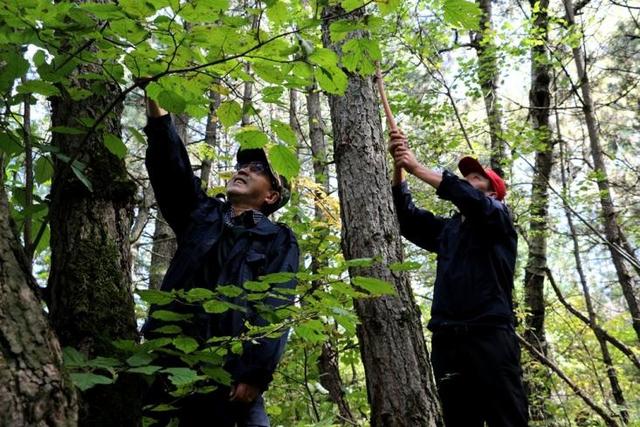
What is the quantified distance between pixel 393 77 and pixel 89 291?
6656mm

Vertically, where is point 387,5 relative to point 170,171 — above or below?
above

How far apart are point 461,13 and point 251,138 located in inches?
28.3

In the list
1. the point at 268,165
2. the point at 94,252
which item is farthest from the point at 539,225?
the point at 94,252

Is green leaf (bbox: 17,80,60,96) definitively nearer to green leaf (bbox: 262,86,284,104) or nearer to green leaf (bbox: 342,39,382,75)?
green leaf (bbox: 262,86,284,104)

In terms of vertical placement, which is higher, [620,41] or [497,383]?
[620,41]

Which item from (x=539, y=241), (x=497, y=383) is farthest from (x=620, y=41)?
(x=497, y=383)

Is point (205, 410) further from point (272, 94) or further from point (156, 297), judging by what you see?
point (272, 94)

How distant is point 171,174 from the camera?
2.24 m

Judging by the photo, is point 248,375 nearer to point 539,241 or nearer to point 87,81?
point 87,81

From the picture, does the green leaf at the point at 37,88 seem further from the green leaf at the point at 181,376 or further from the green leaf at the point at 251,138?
the green leaf at the point at 181,376

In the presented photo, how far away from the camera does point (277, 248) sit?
2.25 m

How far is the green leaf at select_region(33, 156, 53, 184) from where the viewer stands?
1.73 m

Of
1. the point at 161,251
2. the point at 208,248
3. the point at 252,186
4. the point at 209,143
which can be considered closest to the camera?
the point at 208,248

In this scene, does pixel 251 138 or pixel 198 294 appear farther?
pixel 251 138
